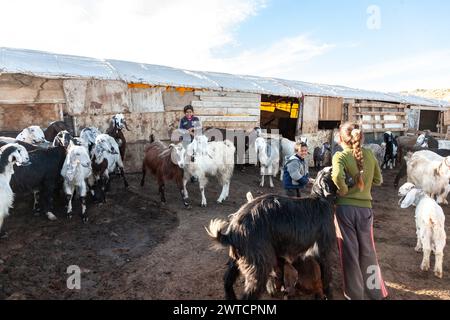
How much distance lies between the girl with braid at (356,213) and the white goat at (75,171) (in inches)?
214

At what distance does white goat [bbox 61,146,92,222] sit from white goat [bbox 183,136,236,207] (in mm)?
2516

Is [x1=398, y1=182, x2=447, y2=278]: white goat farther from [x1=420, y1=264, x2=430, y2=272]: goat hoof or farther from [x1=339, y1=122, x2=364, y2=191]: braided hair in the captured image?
[x1=339, y1=122, x2=364, y2=191]: braided hair

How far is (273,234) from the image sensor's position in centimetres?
373

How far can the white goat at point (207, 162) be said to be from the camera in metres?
8.40

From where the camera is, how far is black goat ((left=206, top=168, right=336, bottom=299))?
3527mm

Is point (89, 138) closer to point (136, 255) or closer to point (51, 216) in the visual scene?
point (51, 216)

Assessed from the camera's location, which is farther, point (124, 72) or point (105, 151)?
point (124, 72)

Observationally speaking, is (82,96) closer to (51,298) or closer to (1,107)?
(1,107)

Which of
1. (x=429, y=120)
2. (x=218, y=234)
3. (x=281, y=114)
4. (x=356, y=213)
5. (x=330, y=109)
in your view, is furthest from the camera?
(x=429, y=120)

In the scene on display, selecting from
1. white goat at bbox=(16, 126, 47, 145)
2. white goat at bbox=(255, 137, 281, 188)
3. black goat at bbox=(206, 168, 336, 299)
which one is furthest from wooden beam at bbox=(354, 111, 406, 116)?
white goat at bbox=(16, 126, 47, 145)

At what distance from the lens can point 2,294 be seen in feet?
13.4

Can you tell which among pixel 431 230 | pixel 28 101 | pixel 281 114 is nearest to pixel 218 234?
pixel 431 230

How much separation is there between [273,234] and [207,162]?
17.1 ft

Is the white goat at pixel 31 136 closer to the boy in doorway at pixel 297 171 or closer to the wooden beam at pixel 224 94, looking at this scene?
the wooden beam at pixel 224 94
